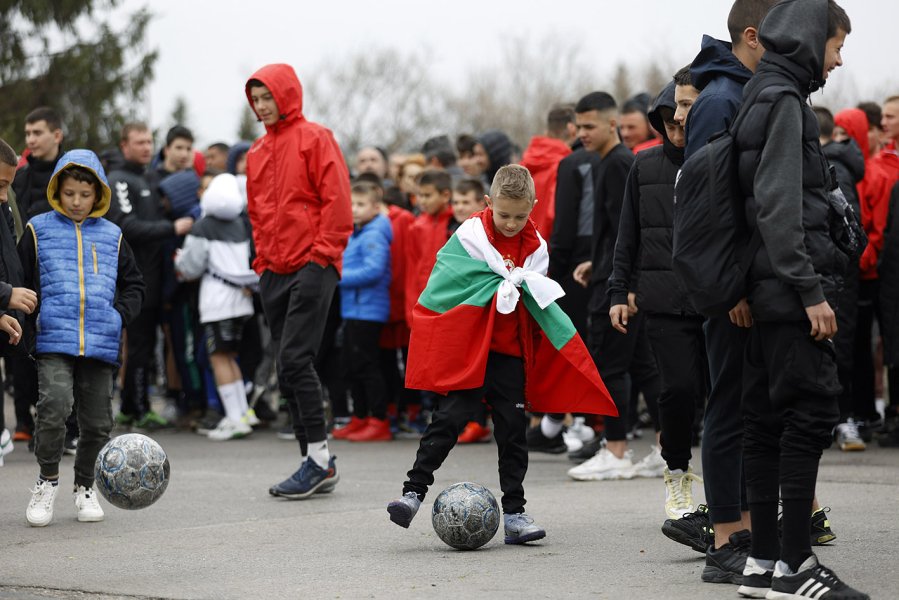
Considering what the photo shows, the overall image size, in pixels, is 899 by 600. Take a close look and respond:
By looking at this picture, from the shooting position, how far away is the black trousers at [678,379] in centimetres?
653

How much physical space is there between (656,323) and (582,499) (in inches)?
57.5

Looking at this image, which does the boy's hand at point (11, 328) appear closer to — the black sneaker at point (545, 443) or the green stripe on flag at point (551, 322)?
the green stripe on flag at point (551, 322)

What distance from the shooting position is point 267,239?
27.2 ft

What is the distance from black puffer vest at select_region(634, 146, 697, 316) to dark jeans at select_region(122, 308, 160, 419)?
6.27m

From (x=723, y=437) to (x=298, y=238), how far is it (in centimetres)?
355

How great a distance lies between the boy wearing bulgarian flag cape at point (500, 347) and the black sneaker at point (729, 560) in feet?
3.68

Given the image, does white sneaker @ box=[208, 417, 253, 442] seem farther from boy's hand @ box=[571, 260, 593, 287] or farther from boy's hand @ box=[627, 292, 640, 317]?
boy's hand @ box=[627, 292, 640, 317]

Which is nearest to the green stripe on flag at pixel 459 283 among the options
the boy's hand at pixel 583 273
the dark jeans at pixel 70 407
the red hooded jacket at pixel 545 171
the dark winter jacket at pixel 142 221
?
the dark jeans at pixel 70 407

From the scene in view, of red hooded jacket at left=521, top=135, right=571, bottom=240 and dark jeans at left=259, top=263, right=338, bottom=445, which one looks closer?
dark jeans at left=259, top=263, right=338, bottom=445

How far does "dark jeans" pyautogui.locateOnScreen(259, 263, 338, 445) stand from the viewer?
26.6 ft

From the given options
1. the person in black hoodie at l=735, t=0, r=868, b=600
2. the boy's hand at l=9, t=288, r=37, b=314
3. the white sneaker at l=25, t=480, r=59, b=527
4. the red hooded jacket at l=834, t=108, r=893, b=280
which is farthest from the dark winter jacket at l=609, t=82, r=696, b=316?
the red hooded jacket at l=834, t=108, r=893, b=280

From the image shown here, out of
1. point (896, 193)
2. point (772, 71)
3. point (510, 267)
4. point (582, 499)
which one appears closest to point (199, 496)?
point (582, 499)

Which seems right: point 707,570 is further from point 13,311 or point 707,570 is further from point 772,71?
point 13,311

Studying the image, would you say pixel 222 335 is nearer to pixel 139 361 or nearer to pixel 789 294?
pixel 139 361
